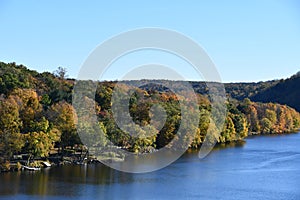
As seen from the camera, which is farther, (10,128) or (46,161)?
(46,161)

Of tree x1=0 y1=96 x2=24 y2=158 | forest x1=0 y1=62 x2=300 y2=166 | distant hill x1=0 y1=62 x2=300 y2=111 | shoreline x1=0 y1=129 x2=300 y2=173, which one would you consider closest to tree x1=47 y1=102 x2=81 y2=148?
forest x1=0 y1=62 x2=300 y2=166

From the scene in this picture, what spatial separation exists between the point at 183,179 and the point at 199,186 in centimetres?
123

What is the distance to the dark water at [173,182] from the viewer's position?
13.9m

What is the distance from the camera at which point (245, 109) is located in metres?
39.6

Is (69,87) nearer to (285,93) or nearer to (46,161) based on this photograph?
(46,161)

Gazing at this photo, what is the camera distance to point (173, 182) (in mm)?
15789

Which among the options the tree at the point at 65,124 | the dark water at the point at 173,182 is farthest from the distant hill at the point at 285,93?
the tree at the point at 65,124

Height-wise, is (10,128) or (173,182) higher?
(10,128)

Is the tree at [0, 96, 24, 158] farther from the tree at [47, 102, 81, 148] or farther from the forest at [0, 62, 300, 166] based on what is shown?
the tree at [47, 102, 81, 148]

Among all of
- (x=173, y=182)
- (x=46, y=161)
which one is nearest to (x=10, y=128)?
(x=46, y=161)

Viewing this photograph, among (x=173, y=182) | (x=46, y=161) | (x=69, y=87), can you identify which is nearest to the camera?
(x=173, y=182)

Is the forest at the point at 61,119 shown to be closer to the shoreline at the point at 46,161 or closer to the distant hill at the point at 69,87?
the distant hill at the point at 69,87

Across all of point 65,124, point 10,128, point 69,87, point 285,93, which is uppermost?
point 285,93

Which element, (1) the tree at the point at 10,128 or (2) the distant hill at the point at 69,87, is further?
(2) the distant hill at the point at 69,87
